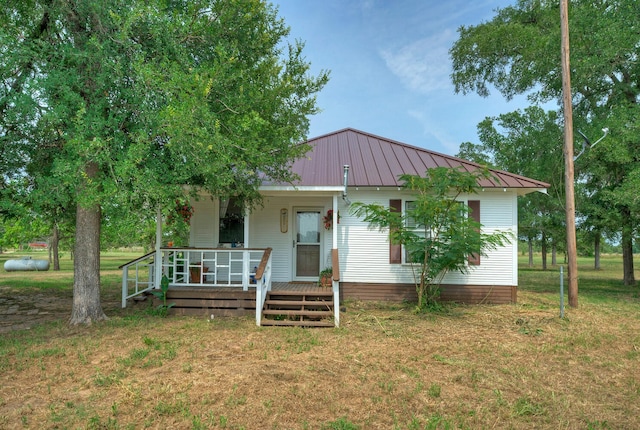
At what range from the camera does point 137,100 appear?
241 inches

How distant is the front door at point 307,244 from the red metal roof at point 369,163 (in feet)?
3.63

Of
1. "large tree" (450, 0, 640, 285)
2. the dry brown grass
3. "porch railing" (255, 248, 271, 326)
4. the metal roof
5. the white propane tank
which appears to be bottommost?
the white propane tank

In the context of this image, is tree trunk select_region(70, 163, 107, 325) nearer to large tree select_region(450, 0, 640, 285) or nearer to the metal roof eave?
the metal roof eave

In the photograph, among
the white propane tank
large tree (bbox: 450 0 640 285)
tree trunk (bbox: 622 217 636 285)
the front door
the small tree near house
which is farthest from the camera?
the white propane tank

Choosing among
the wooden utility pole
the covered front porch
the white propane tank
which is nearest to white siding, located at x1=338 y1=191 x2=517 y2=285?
the wooden utility pole

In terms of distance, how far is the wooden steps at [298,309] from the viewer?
286 inches

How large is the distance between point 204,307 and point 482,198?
699cm

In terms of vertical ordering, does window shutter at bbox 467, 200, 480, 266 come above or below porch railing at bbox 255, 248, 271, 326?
above

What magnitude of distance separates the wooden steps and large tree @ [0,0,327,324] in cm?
225

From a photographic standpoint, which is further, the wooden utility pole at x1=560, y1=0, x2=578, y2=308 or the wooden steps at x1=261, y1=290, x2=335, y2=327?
the wooden utility pole at x1=560, y1=0, x2=578, y2=308

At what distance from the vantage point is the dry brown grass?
142 inches

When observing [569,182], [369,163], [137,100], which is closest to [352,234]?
[369,163]

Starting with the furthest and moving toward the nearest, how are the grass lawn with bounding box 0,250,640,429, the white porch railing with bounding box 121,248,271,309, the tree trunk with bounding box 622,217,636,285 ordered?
the tree trunk with bounding box 622,217,636,285 < the white porch railing with bounding box 121,248,271,309 < the grass lawn with bounding box 0,250,640,429

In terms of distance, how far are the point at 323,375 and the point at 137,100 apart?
16.2ft
